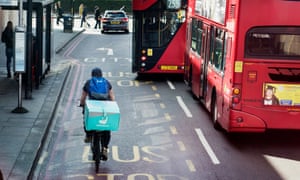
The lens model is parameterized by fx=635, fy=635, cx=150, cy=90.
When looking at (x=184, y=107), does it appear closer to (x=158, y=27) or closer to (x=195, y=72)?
(x=195, y=72)

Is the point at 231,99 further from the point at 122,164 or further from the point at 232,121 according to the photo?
the point at 122,164

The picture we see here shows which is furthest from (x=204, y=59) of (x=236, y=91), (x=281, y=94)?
(x=281, y=94)

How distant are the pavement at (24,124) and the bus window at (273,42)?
15.1 feet

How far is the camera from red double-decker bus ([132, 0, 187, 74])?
21844 millimetres

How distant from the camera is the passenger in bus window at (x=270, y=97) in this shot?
1256 centimetres

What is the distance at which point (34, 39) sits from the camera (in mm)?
20219

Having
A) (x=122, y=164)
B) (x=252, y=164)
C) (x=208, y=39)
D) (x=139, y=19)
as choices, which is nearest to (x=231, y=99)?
(x=252, y=164)

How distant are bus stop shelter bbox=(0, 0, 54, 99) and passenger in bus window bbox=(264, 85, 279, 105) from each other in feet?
20.9

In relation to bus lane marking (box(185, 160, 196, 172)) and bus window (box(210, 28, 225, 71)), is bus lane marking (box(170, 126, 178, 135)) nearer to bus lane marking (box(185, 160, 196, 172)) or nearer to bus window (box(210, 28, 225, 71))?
bus window (box(210, 28, 225, 71))

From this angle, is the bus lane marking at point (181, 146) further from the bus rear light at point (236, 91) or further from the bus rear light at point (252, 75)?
the bus rear light at point (252, 75)

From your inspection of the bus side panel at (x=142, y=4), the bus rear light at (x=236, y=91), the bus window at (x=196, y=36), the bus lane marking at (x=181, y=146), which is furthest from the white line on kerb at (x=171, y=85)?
the bus rear light at (x=236, y=91)

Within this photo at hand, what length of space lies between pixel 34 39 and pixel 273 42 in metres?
9.81

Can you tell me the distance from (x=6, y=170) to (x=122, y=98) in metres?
8.61

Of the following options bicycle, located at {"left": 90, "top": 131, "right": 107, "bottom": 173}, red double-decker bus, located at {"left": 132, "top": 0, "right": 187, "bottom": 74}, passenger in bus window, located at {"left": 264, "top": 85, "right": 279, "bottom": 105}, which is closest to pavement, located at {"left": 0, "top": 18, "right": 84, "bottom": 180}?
bicycle, located at {"left": 90, "top": 131, "right": 107, "bottom": 173}
